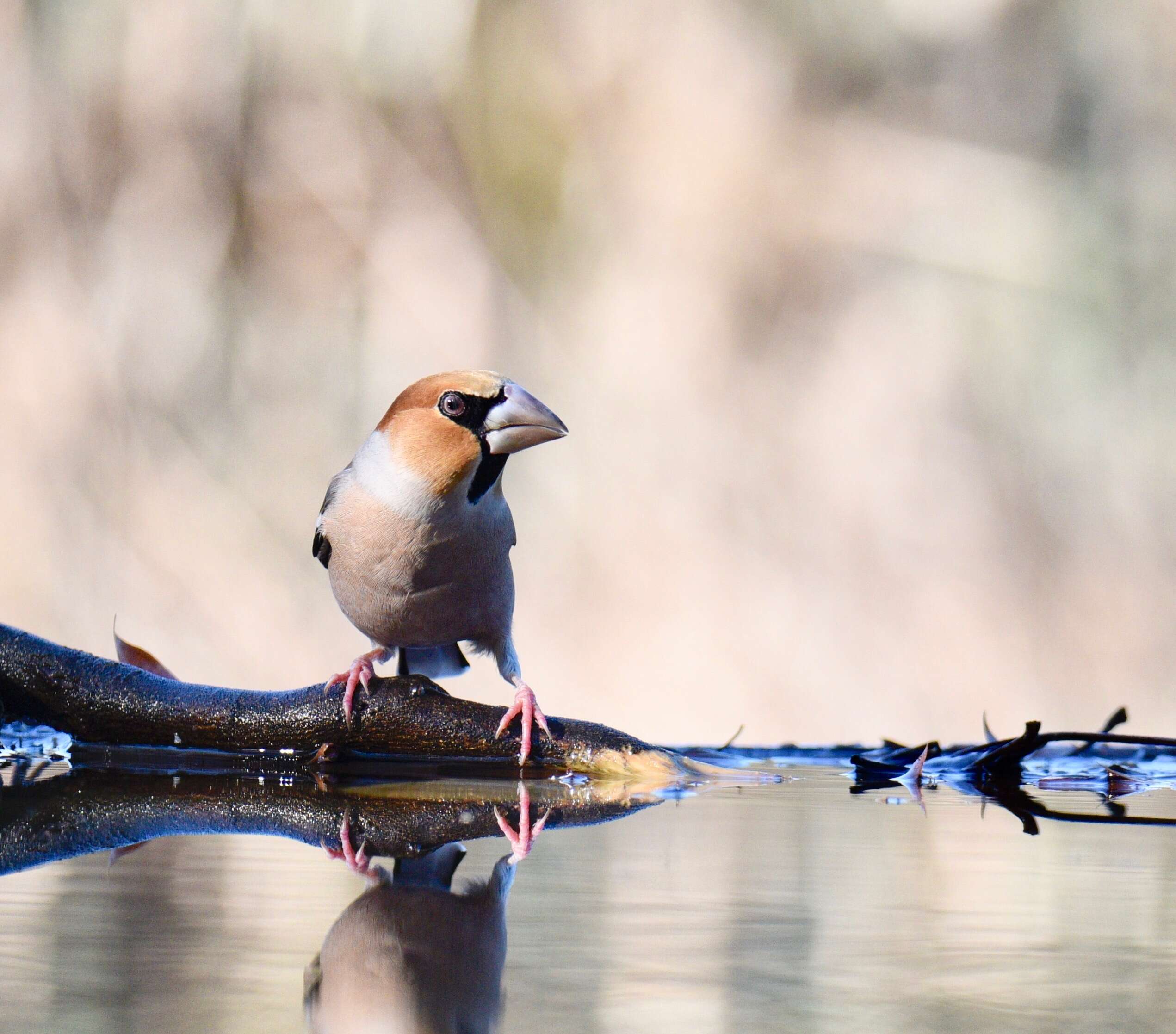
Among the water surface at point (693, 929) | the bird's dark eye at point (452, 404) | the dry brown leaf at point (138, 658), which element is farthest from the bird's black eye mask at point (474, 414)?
the water surface at point (693, 929)

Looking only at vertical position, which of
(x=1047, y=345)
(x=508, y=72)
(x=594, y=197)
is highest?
(x=508, y=72)

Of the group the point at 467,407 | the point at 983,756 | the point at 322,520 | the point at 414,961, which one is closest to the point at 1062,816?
the point at 983,756

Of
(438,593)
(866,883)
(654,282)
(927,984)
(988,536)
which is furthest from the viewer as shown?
(654,282)

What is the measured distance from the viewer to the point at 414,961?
0.97m

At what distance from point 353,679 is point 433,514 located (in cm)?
34

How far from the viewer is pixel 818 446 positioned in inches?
215

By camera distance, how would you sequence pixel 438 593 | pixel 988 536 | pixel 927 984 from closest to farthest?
pixel 927 984, pixel 438 593, pixel 988 536

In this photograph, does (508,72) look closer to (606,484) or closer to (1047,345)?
(606,484)

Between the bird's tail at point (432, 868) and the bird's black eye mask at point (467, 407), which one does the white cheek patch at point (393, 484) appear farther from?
the bird's tail at point (432, 868)

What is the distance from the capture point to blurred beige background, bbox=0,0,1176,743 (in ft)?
17.6

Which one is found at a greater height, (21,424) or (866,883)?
(21,424)

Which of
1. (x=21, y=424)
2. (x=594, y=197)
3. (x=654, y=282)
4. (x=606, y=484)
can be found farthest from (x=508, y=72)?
(x=21, y=424)

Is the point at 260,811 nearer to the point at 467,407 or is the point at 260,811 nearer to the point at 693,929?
the point at 693,929

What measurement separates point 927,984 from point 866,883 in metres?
0.39
